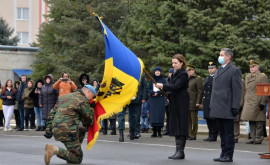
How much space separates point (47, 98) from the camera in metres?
22.9

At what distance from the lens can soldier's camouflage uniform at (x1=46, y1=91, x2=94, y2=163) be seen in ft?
40.1

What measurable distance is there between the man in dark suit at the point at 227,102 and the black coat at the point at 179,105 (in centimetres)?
56

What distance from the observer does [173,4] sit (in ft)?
124

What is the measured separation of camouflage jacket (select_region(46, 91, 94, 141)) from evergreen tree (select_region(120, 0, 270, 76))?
926 inches

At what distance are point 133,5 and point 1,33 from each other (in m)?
17.5

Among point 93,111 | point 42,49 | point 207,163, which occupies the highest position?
point 42,49

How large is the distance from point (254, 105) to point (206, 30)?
19820mm

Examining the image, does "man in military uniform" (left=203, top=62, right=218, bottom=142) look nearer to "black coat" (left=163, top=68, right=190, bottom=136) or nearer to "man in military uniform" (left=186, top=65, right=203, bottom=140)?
"man in military uniform" (left=186, top=65, right=203, bottom=140)

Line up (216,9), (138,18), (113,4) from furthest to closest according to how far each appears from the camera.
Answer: (113,4), (138,18), (216,9)

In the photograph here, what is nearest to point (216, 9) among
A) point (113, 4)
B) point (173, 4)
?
point (173, 4)

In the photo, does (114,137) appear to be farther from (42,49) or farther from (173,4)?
(42,49)

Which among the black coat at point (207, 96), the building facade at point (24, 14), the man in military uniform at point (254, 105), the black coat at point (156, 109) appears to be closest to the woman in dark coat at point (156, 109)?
the black coat at point (156, 109)

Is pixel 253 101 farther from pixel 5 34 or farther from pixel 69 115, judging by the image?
pixel 5 34

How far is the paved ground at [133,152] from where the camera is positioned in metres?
12.7
